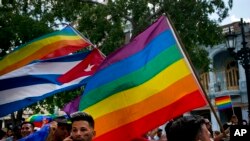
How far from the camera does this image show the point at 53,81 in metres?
7.38

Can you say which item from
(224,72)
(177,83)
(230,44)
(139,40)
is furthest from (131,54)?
(224,72)

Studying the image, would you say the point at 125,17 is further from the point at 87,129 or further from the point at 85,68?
the point at 87,129

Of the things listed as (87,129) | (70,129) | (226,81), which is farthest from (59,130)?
(226,81)

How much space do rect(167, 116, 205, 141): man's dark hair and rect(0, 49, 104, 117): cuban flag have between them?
419 centimetres

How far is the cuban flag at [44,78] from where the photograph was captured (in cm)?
700

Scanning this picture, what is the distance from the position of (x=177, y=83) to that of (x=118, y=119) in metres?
0.69

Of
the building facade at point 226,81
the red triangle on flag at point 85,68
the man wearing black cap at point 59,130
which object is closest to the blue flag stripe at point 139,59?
the man wearing black cap at point 59,130

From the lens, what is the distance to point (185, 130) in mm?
3035

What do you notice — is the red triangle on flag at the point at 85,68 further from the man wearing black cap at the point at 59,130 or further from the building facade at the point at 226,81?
the building facade at the point at 226,81

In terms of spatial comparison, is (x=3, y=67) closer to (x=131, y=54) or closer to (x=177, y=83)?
(x=131, y=54)

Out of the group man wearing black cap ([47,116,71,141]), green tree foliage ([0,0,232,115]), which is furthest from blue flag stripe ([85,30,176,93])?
green tree foliage ([0,0,232,115])

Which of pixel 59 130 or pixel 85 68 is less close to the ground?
pixel 85 68

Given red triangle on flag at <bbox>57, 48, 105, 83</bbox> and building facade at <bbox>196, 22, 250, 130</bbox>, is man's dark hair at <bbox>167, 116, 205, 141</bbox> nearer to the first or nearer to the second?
red triangle on flag at <bbox>57, 48, 105, 83</bbox>

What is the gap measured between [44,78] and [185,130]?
4.59 metres
